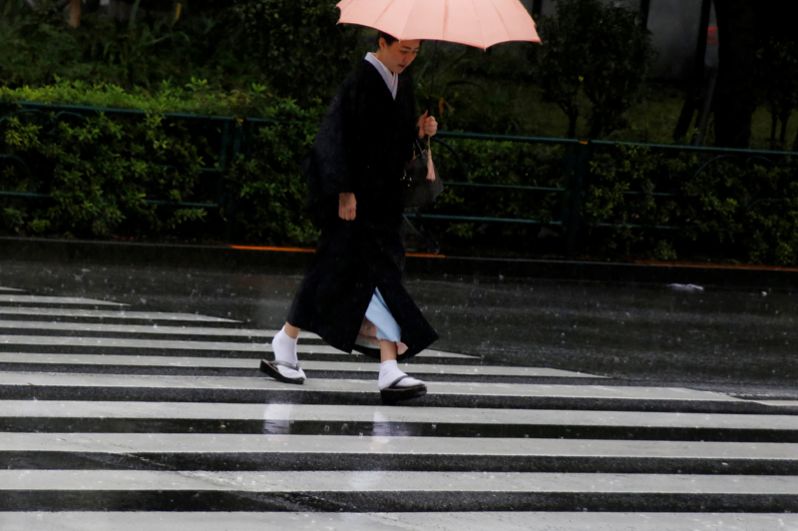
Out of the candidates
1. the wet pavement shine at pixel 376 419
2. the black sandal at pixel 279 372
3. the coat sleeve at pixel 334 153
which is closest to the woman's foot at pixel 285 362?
the black sandal at pixel 279 372

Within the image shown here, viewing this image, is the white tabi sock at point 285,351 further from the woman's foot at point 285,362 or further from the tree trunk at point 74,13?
the tree trunk at point 74,13

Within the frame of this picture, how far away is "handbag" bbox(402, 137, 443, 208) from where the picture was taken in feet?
27.9

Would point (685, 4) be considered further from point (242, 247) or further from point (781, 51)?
point (242, 247)

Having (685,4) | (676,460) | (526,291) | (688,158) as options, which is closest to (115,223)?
(526,291)

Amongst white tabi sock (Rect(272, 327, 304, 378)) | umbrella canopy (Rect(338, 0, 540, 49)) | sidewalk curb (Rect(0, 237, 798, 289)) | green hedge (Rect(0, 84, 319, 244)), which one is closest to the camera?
umbrella canopy (Rect(338, 0, 540, 49))

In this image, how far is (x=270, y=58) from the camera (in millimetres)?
16750

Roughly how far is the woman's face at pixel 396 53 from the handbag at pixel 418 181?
0.41 m

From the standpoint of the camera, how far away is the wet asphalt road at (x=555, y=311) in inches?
427

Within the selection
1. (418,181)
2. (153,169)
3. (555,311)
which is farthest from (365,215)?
(153,169)

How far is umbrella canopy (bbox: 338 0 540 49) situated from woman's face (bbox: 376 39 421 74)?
197 millimetres

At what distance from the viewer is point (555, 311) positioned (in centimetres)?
1366

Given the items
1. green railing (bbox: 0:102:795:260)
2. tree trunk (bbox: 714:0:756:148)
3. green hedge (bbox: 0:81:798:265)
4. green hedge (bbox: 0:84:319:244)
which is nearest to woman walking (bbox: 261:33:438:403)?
green hedge (bbox: 0:81:798:265)

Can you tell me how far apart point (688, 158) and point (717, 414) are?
352 inches

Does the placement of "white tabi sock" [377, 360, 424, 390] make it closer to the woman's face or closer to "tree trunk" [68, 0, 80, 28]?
the woman's face
